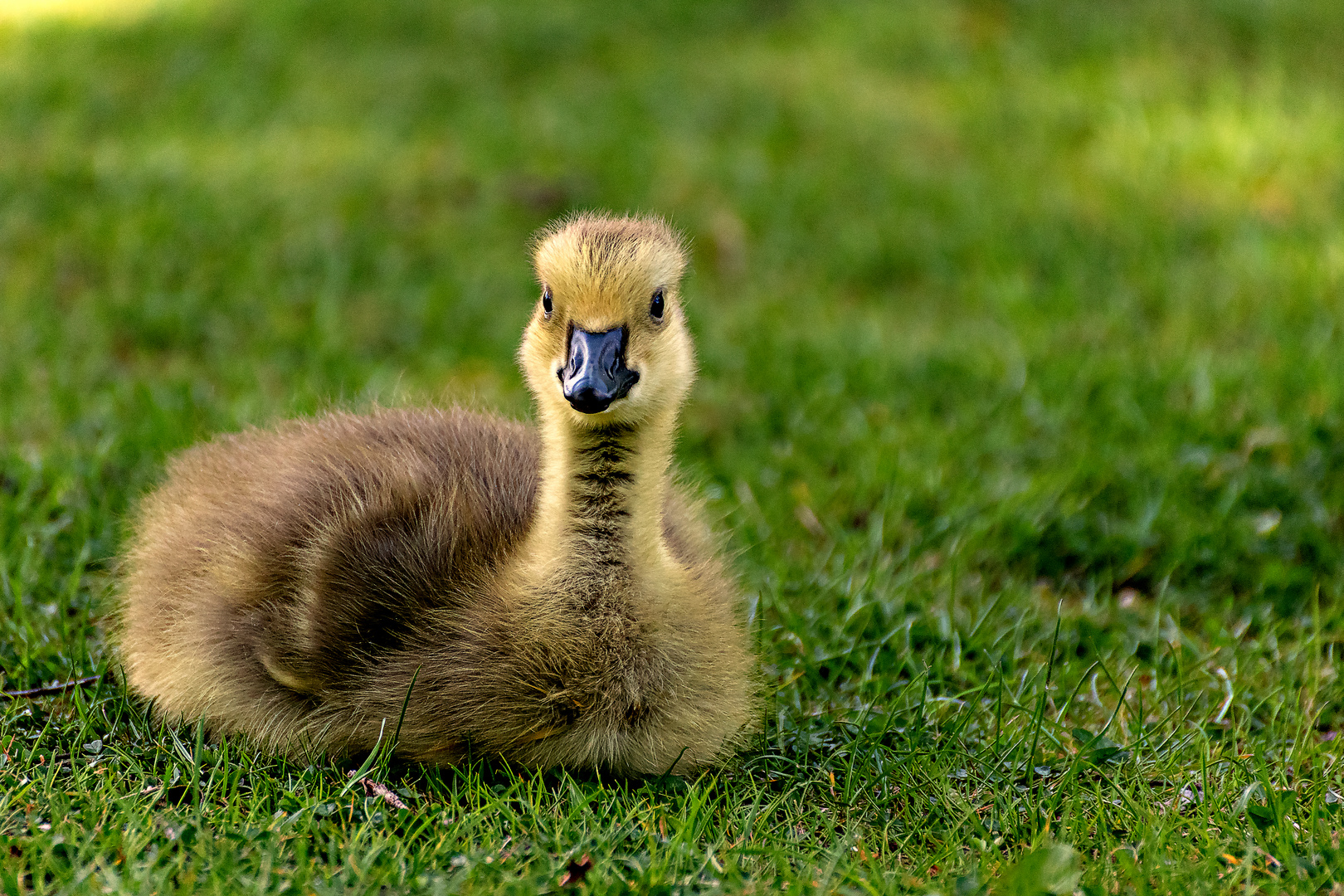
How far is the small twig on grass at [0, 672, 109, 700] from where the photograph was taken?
3408 millimetres

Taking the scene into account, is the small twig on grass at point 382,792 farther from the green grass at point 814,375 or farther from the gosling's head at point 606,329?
the gosling's head at point 606,329

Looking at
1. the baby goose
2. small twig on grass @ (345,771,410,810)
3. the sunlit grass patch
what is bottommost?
small twig on grass @ (345,771,410,810)

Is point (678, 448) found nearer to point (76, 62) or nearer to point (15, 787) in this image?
point (15, 787)

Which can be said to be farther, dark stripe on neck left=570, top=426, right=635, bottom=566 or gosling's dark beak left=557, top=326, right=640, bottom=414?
dark stripe on neck left=570, top=426, right=635, bottom=566

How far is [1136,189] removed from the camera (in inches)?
303

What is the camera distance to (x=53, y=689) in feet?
11.5

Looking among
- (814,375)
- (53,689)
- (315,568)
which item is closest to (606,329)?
(315,568)

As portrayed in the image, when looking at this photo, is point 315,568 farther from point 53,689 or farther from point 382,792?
point 53,689

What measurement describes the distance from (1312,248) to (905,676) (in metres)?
4.15

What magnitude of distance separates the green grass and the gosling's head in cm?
86

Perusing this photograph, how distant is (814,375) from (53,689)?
3386mm

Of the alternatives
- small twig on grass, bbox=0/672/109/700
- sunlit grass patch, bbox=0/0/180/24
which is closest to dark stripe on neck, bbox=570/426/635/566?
small twig on grass, bbox=0/672/109/700

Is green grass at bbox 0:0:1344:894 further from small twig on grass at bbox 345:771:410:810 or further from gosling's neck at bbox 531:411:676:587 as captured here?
gosling's neck at bbox 531:411:676:587

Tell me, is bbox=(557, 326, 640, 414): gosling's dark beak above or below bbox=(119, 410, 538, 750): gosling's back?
above
